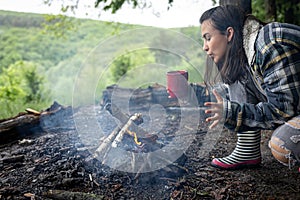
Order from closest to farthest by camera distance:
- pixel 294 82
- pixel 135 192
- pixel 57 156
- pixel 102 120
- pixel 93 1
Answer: pixel 294 82 < pixel 135 192 < pixel 57 156 < pixel 102 120 < pixel 93 1

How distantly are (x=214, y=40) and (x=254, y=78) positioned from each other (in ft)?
1.11

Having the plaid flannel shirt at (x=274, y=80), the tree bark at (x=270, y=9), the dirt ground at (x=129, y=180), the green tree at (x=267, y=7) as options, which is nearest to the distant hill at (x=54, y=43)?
the green tree at (x=267, y=7)

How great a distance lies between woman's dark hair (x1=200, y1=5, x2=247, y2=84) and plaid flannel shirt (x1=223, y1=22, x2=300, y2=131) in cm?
12

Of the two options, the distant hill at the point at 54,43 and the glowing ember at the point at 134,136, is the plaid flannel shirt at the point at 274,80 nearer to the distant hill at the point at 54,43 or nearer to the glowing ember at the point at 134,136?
the glowing ember at the point at 134,136

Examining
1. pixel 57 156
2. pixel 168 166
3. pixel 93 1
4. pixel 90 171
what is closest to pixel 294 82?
pixel 168 166

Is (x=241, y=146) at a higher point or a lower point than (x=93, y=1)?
lower

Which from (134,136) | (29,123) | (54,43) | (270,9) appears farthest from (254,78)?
(54,43)

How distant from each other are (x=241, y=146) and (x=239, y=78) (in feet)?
1.59

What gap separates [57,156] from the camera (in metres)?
2.08

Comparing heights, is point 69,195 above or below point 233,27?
below

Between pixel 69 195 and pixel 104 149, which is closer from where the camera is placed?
pixel 69 195

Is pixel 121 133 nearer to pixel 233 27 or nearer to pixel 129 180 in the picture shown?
pixel 129 180

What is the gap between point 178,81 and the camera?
6.60 ft

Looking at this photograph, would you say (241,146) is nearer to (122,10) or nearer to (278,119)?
(278,119)
